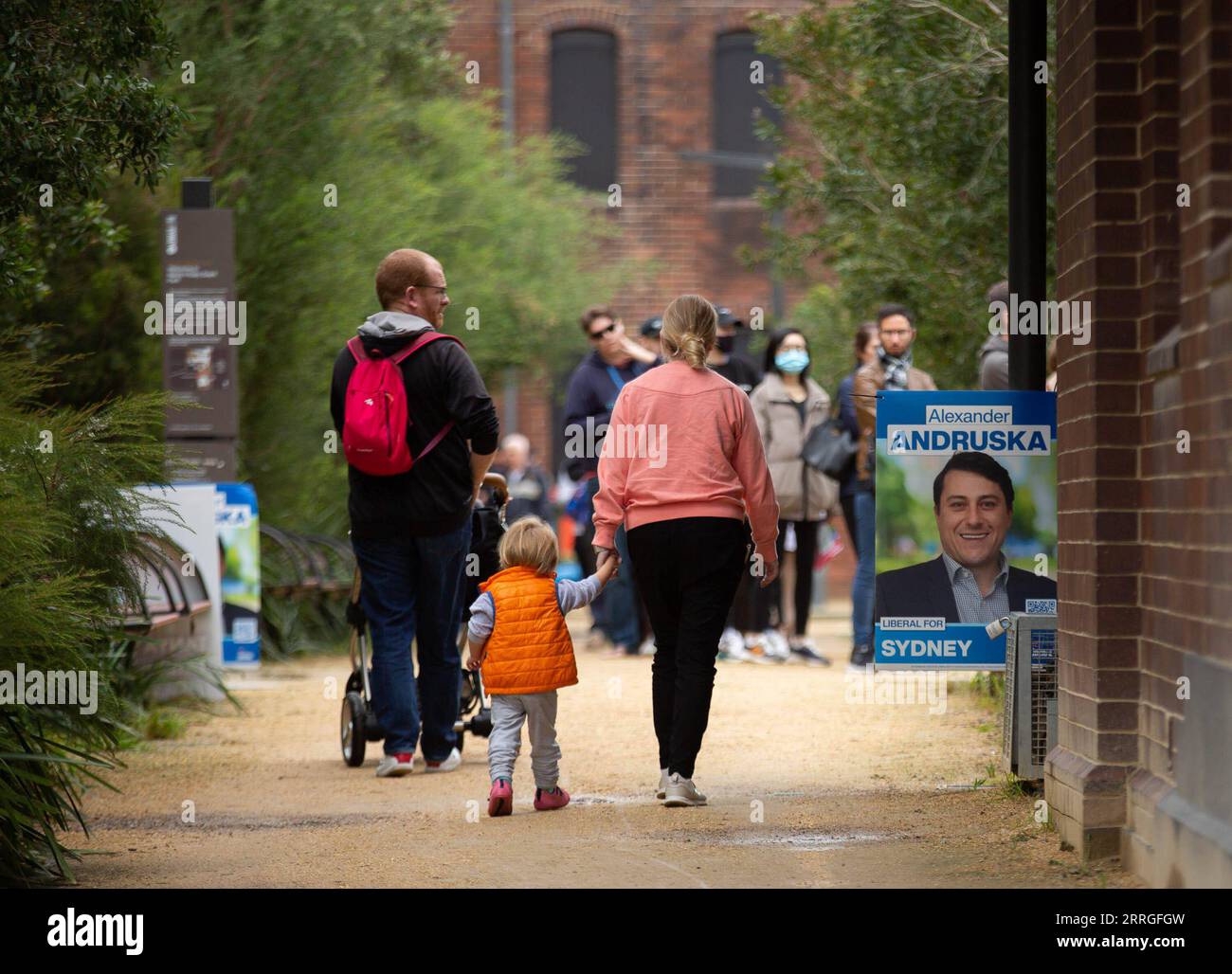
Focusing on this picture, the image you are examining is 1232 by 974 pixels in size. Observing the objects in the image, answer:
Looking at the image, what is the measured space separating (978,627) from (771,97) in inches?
340

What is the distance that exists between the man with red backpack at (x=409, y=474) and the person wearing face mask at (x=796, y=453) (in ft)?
17.5

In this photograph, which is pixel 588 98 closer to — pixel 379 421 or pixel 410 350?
pixel 410 350

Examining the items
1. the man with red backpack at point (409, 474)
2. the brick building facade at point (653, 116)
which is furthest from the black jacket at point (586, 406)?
the brick building facade at point (653, 116)

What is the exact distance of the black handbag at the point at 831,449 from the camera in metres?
13.7

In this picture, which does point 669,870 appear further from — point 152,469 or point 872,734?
point 872,734

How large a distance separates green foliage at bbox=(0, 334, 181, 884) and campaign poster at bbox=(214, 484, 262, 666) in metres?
3.92

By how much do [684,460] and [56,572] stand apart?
7.50 ft

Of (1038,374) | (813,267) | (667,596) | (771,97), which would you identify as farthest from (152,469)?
(813,267)
